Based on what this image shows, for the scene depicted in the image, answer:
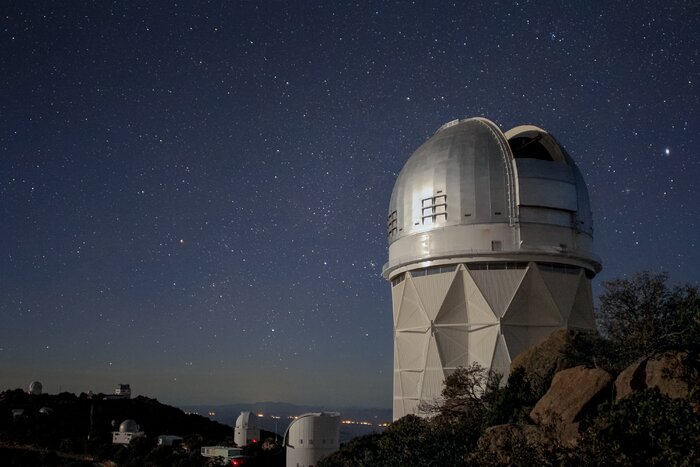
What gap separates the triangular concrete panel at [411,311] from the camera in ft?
104

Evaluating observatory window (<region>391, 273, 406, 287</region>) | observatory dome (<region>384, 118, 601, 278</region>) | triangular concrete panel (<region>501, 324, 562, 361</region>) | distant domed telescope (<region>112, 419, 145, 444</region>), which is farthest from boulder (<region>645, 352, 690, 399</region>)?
distant domed telescope (<region>112, 419, 145, 444</region>)

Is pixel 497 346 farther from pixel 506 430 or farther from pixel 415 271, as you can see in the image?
pixel 506 430

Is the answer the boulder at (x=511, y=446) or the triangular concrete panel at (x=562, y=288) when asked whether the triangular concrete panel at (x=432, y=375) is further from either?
the boulder at (x=511, y=446)

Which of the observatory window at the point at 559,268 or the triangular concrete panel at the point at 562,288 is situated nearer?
the triangular concrete panel at the point at 562,288

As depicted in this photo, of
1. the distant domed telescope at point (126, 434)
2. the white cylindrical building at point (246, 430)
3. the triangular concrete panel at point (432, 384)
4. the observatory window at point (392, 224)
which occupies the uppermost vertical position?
the observatory window at point (392, 224)

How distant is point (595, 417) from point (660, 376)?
5.52 feet

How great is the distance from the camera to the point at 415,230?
31859mm

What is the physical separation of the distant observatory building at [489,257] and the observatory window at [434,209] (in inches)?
2.0

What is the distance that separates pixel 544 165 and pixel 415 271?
802cm


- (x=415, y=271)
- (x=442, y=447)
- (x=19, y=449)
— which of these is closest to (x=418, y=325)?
(x=415, y=271)

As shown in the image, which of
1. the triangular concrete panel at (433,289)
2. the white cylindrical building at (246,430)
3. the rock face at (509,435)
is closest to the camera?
the rock face at (509,435)

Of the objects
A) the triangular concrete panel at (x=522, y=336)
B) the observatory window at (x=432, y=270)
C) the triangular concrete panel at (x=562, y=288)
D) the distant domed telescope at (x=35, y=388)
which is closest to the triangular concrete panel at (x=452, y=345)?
the triangular concrete panel at (x=522, y=336)

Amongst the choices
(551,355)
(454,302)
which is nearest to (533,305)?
(454,302)

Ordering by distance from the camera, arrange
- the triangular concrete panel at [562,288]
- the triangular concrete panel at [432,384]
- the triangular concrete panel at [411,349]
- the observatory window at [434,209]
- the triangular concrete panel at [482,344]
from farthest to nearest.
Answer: the triangular concrete panel at [411,349], the observatory window at [434,209], the triangular concrete panel at [562,288], the triangular concrete panel at [432,384], the triangular concrete panel at [482,344]
